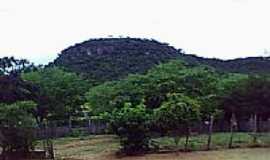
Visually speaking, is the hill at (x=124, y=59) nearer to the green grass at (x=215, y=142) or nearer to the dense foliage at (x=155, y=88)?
the dense foliage at (x=155, y=88)

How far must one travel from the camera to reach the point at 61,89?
1576 inches

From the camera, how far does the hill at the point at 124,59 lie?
61688mm

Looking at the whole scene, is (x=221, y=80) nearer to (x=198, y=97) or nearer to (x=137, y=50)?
(x=198, y=97)

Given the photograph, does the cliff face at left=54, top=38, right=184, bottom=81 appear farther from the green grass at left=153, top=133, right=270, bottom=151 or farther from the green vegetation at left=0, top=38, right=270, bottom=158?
the green grass at left=153, top=133, right=270, bottom=151

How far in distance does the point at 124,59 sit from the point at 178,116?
40.6 metres

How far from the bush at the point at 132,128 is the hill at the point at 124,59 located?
1236 inches

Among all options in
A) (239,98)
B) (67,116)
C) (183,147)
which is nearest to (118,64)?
(67,116)

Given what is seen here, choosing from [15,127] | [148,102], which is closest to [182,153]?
[15,127]

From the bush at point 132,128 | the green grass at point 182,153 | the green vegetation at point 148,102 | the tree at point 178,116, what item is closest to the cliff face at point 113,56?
the green vegetation at point 148,102

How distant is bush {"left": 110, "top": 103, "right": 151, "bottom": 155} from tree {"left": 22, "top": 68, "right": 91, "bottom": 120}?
39.4 ft

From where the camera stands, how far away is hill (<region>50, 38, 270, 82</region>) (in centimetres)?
6169

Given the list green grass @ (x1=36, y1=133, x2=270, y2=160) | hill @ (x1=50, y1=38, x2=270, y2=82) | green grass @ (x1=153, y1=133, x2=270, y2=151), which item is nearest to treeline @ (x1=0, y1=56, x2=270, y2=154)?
green grass @ (x1=153, y1=133, x2=270, y2=151)

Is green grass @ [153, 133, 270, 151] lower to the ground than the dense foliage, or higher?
lower

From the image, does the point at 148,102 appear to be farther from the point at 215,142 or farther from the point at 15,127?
the point at 15,127
